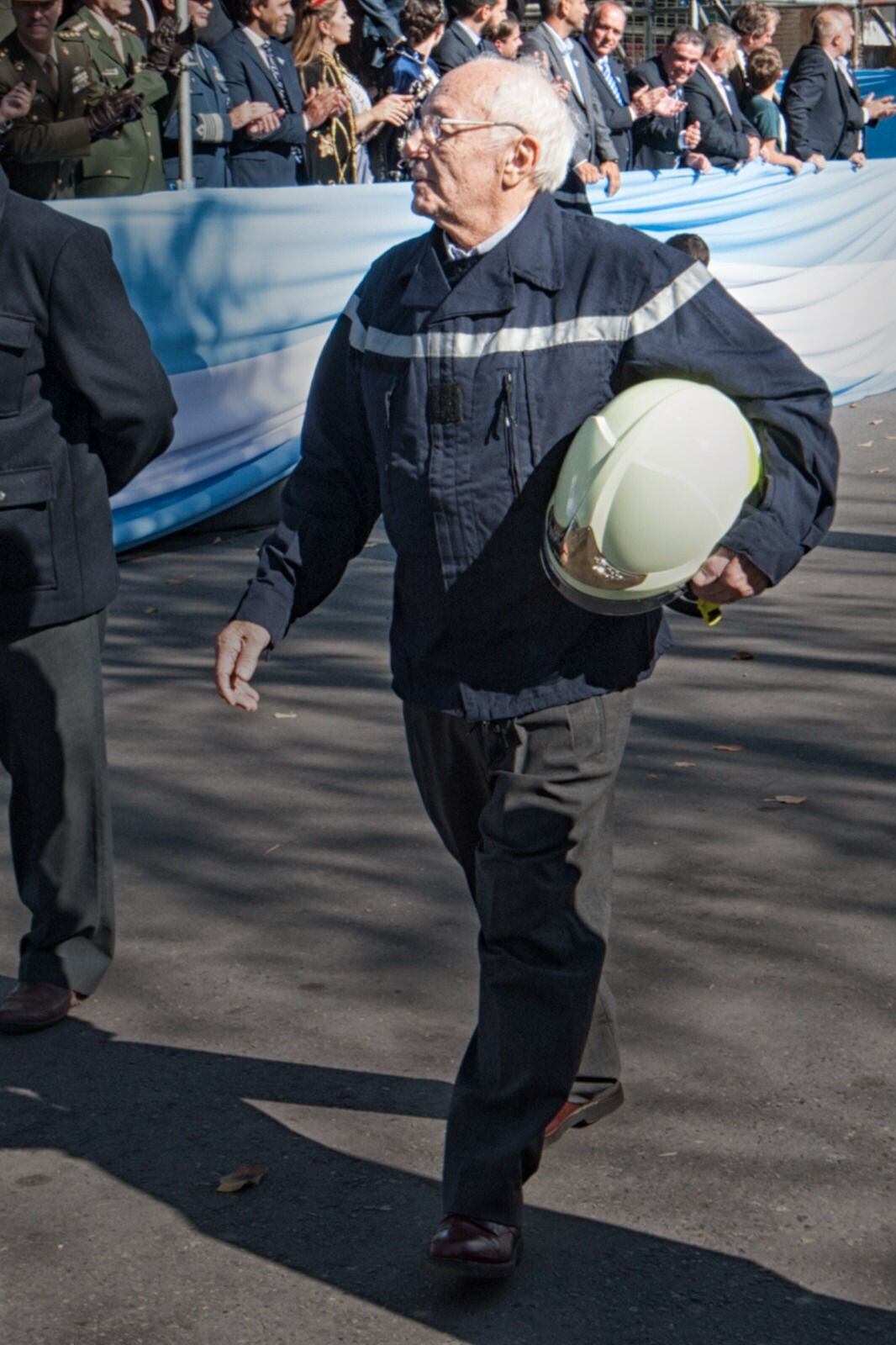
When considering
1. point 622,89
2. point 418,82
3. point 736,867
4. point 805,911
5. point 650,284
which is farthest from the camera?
point 622,89

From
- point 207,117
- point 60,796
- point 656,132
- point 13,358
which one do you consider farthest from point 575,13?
point 60,796

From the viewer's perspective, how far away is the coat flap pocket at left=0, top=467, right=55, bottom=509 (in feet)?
13.7

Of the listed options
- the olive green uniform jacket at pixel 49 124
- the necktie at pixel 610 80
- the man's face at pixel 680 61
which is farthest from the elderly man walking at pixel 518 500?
the man's face at pixel 680 61

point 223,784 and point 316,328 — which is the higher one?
point 316,328

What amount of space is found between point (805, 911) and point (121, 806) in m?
2.12

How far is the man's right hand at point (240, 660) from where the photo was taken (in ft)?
11.4

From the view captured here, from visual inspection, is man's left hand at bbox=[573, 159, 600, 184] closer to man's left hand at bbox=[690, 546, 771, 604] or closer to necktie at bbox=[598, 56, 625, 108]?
necktie at bbox=[598, 56, 625, 108]

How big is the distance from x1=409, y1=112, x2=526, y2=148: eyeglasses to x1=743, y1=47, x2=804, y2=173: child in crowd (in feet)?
39.7

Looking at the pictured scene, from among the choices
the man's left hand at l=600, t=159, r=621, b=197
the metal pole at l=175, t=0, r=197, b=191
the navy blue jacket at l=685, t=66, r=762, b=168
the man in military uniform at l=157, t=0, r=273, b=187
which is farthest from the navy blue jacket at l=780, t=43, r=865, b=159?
the metal pole at l=175, t=0, r=197, b=191

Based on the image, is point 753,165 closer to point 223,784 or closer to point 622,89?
point 622,89

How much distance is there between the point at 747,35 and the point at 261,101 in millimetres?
5710

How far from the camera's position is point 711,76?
14.1 m

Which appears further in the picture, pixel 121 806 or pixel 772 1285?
pixel 121 806

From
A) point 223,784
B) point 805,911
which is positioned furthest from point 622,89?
point 805,911
